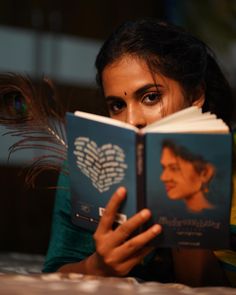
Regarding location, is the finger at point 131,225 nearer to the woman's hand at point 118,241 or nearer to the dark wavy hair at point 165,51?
the woman's hand at point 118,241

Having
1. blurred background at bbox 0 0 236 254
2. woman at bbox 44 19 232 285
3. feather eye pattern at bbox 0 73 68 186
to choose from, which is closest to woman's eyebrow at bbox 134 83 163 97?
woman at bbox 44 19 232 285

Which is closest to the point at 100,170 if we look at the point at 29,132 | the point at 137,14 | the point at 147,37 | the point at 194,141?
the point at 194,141

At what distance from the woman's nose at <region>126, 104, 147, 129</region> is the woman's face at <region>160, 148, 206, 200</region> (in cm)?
29

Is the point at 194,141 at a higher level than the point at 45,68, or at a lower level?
lower

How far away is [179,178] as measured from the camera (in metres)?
0.92

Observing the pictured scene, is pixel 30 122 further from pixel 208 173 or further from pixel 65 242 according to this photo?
pixel 208 173

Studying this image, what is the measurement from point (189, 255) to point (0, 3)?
2.18 meters

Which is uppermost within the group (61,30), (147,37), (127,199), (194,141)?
(61,30)

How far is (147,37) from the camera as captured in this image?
1.28 metres

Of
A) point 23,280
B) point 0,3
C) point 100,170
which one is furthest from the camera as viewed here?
point 0,3

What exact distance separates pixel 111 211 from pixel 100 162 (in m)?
0.09

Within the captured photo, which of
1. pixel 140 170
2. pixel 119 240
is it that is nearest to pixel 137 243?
pixel 119 240

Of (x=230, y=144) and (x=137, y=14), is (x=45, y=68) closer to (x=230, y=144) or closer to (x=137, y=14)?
(x=137, y=14)

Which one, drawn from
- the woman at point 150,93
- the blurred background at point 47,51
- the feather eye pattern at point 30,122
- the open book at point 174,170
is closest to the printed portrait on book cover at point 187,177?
the open book at point 174,170
